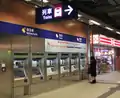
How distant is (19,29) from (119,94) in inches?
179

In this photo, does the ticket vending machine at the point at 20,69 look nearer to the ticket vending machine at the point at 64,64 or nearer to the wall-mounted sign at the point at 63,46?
the wall-mounted sign at the point at 63,46

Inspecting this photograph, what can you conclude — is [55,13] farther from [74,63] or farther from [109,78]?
[109,78]

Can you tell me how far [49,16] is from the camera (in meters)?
7.52

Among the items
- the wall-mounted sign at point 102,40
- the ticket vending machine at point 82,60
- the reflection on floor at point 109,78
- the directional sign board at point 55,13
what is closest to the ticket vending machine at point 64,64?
the ticket vending machine at point 82,60

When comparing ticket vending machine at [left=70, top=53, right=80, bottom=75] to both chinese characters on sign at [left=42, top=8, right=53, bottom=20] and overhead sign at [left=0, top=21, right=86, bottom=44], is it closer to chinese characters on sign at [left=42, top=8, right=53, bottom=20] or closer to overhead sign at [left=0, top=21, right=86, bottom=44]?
overhead sign at [left=0, top=21, right=86, bottom=44]

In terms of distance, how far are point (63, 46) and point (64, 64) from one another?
0.93m

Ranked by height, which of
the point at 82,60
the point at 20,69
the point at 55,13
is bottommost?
the point at 20,69

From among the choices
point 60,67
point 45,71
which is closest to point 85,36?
point 60,67

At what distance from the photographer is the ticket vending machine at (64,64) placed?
33.8ft

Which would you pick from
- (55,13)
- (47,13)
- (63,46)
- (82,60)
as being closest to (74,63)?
(82,60)

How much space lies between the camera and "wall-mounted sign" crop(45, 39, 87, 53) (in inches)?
363

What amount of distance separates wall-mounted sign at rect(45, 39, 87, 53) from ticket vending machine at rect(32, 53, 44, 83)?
0.52m

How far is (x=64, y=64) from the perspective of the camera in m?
10.6

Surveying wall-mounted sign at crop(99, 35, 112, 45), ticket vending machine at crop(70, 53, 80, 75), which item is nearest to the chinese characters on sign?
ticket vending machine at crop(70, 53, 80, 75)
